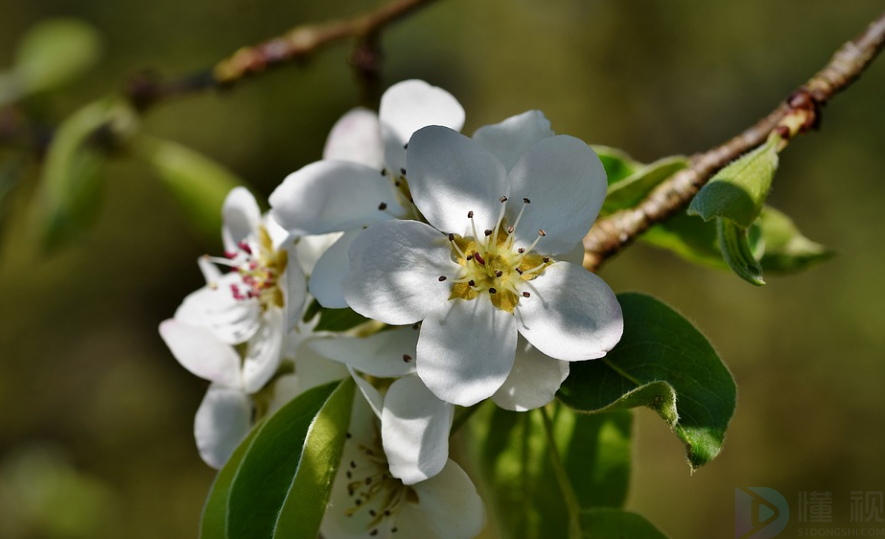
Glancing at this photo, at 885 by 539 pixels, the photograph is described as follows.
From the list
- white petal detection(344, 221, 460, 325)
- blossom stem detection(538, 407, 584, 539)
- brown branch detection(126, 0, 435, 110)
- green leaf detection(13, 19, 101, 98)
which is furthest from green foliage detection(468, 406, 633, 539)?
green leaf detection(13, 19, 101, 98)

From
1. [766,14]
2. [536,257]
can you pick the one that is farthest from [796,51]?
[536,257]

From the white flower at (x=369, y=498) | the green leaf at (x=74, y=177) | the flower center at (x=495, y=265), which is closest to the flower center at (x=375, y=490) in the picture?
the white flower at (x=369, y=498)

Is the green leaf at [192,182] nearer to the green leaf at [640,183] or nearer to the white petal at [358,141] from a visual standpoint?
the white petal at [358,141]

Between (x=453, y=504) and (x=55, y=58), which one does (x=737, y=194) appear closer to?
(x=453, y=504)

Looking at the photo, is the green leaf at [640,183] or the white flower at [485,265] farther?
the green leaf at [640,183]

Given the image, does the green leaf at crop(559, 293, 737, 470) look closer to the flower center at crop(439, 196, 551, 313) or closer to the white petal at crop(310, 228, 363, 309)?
the flower center at crop(439, 196, 551, 313)

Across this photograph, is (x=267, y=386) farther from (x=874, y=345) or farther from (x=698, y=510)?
(x=874, y=345)
